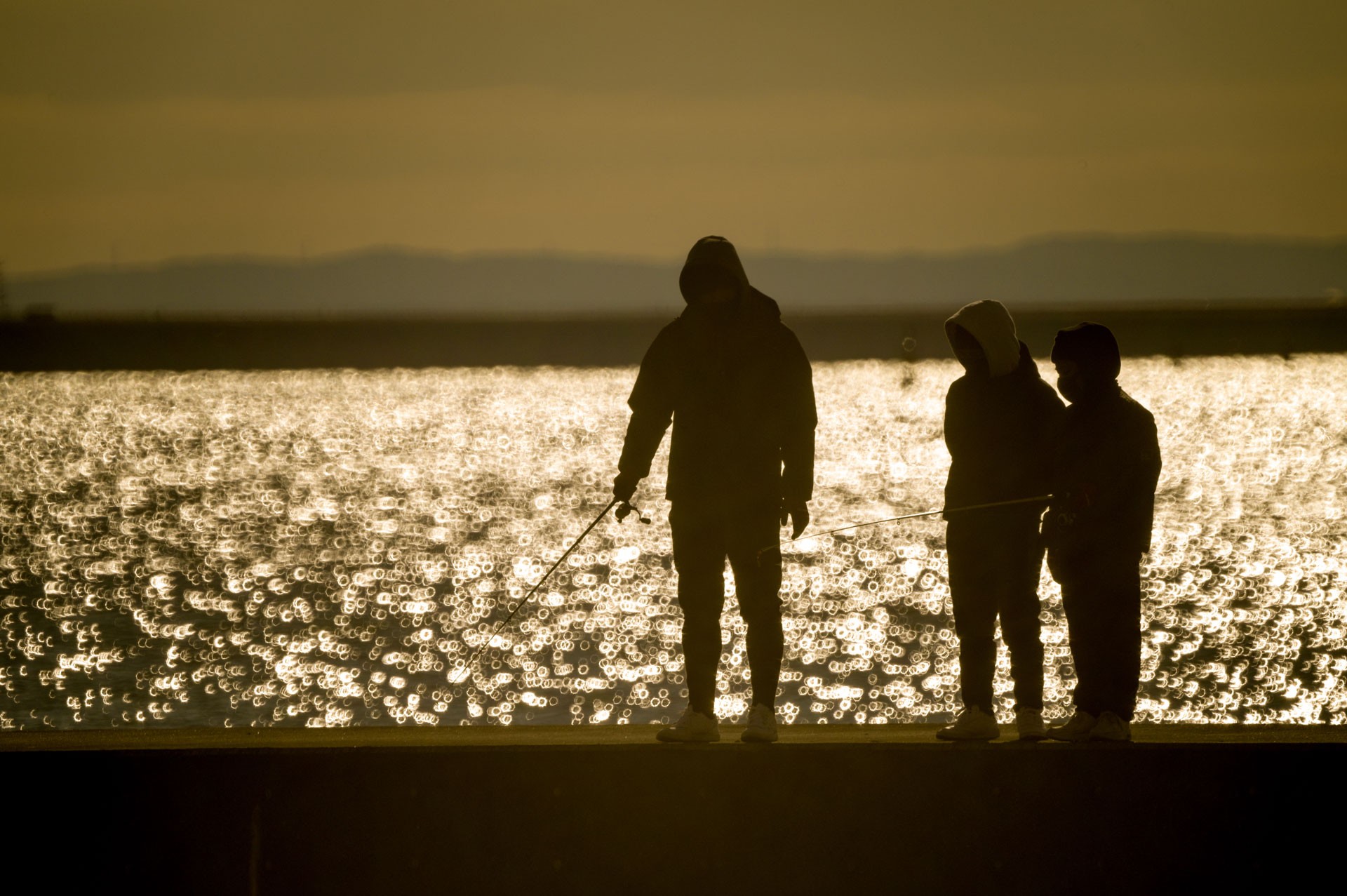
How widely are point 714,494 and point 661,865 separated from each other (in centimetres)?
148

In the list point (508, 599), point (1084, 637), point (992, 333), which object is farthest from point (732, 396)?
point (508, 599)

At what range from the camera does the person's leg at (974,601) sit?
251 inches

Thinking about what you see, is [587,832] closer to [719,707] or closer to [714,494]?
[714,494]

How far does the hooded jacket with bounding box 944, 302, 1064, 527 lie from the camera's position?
635 cm

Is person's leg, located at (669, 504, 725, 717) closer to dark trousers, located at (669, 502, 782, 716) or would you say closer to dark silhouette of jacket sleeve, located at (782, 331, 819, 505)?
dark trousers, located at (669, 502, 782, 716)

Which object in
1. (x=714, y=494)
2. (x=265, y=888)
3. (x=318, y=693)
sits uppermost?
(x=714, y=494)

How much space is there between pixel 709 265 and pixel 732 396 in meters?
0.52

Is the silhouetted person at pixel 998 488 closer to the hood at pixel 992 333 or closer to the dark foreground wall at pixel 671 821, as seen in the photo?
the hood at pixel 992 333

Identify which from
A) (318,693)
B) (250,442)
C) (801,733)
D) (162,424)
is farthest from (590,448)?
(801,733)

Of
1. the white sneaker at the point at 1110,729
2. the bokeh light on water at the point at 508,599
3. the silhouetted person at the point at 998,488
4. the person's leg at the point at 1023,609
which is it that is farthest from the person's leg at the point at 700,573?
the bokeh light on water at the point at 508,599

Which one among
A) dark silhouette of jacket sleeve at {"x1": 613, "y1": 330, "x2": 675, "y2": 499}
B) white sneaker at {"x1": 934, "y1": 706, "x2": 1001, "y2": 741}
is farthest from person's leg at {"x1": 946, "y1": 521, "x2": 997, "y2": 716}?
dark silhouette of jacket sleeve at {"x1": 613, "y1": 330, "x2": 675, "y2": 499}

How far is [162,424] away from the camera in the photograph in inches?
4985

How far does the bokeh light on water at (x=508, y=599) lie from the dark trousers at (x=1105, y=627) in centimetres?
1743

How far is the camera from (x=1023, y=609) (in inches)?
252
